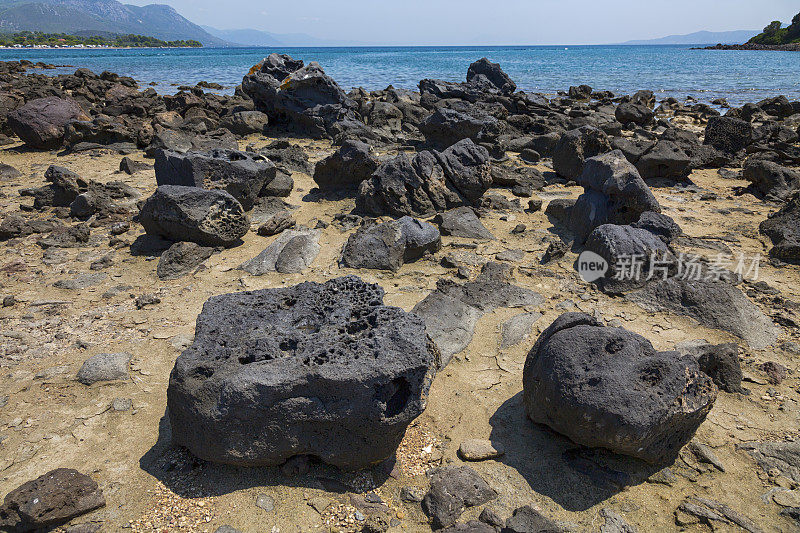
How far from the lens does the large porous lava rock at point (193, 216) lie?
6.64 m

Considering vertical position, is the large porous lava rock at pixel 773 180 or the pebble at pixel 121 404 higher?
the large porous lava rock at pixel 773 180

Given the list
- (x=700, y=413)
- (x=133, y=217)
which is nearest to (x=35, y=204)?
(x=133, y=217)

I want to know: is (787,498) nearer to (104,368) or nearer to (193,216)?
(104,368)

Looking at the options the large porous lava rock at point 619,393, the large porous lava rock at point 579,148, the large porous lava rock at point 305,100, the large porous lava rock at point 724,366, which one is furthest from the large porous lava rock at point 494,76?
the large porous lava rock at point 619,393

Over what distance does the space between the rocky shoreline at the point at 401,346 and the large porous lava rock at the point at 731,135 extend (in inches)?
72.8

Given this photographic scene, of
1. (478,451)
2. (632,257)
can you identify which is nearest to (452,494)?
(478,451)

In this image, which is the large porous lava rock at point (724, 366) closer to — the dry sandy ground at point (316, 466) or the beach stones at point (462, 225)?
the dry sandy ground at point (316, 466)

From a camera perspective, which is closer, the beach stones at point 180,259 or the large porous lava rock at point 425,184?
the beach stones at point 180,259

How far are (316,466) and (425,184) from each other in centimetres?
573

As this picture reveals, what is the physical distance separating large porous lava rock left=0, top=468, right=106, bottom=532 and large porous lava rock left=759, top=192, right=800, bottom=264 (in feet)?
26.6

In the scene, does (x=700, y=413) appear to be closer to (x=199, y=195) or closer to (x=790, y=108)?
(x=199, y=195)

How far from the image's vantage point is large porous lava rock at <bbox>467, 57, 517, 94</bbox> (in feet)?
74.1

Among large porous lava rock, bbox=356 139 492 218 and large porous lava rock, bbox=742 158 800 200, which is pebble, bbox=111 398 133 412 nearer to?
large porous lava rock, bbox=356 139 492 218

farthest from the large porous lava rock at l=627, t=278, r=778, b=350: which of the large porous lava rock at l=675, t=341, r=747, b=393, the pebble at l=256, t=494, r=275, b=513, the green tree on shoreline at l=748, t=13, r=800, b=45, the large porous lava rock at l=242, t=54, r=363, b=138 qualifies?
the green tree on shoreline at l=748, t=13, r=800, b=45
